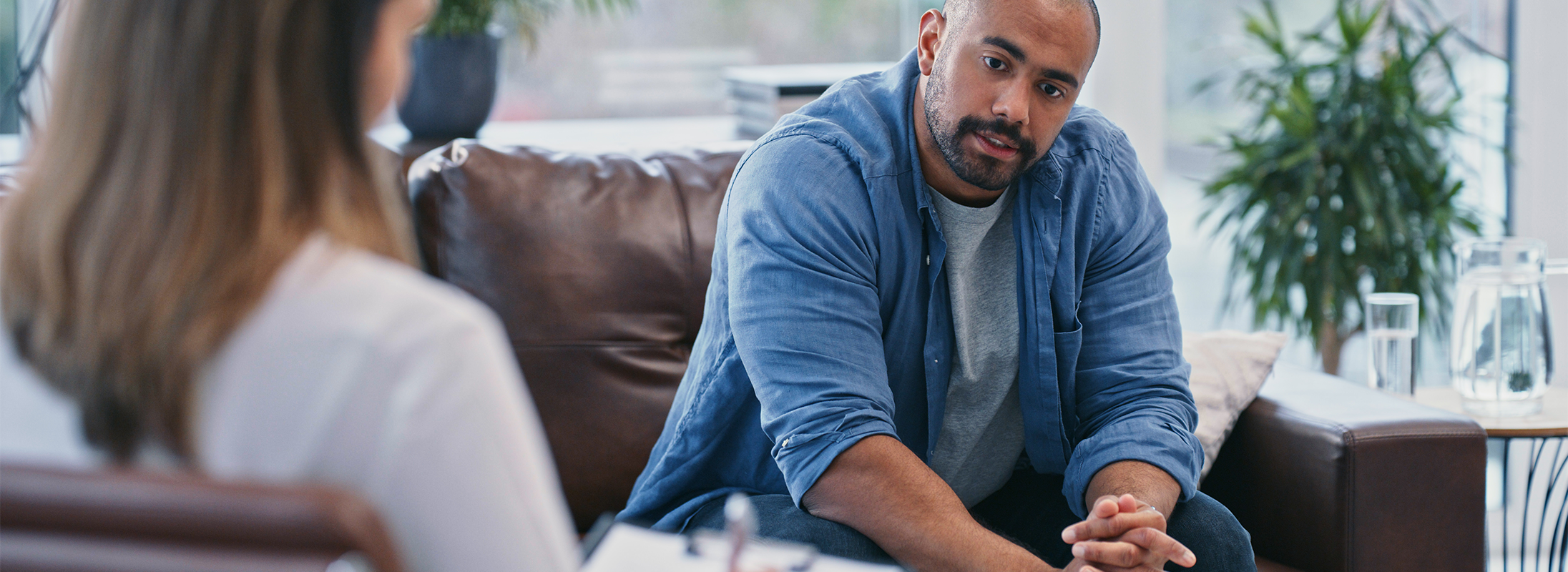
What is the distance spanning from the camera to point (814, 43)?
110 inches

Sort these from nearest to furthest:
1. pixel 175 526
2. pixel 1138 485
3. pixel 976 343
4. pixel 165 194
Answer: pixel 175 526 → pixel 165 194 → pixel 1138 485 → pixel 976 343

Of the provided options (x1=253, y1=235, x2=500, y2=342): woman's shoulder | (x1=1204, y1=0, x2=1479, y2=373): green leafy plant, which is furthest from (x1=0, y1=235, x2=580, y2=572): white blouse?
(x1=1204, y1=0, x2=1479, y2=373): green leafy plant

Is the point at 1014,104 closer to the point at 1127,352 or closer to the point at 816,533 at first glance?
the point at 1127,352

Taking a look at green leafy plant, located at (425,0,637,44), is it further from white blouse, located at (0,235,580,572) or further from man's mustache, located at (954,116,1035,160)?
white blouse, located at (0,235,580,572)

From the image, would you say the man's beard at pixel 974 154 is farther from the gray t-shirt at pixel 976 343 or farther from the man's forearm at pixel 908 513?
the man's forearm at pixel 908 513

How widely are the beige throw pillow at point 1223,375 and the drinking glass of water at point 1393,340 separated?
0.68 ft

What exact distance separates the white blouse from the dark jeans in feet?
2.51

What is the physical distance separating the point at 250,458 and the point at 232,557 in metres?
0.09

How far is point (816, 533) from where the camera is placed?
132 cm

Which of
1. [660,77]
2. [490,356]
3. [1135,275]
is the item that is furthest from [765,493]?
[660,77]

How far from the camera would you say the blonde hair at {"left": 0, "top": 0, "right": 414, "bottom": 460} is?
22.6 inches

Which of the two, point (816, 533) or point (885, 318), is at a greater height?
point (885, 318)

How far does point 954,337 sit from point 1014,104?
11.7 inches

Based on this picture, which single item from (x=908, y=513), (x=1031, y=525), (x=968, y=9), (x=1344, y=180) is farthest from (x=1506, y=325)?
(x=908, y=513)
